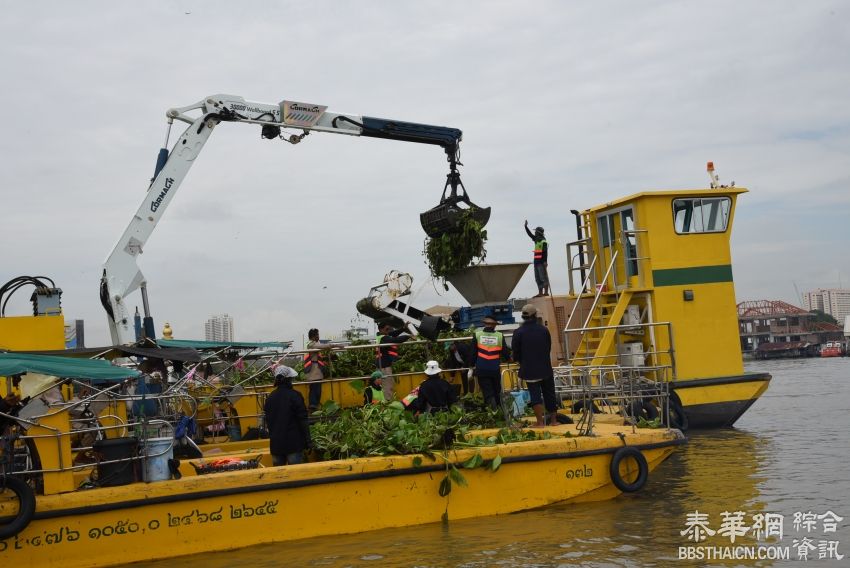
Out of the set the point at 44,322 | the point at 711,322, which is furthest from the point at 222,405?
the point at 711,322

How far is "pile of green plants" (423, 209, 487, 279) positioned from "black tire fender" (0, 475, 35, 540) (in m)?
10.5

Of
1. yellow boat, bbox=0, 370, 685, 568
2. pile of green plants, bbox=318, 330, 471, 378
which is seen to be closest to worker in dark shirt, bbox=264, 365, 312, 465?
yellow boat, bbox=0, 370, 685, 568

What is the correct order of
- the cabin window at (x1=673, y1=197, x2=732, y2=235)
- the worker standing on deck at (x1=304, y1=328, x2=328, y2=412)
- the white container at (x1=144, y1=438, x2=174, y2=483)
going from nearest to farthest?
the white container at (x1=144, y1=438, x2=174, y2=483) < the worker standing on deck at (x1=304, y1=328, x2=328, y2=412) < the cabin window at (x1=673, y1=197, x2=732, y2=235)

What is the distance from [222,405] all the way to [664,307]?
848cm

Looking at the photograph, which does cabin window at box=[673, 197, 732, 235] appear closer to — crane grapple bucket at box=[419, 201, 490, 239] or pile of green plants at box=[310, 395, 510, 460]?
crane grapple bucket at box=[419, 201, 490, 239]

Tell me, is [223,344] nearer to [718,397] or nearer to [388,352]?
[388,352]

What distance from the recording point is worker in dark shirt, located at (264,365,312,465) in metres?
10.1

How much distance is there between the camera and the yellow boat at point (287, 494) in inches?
326

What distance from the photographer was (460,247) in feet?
56.9

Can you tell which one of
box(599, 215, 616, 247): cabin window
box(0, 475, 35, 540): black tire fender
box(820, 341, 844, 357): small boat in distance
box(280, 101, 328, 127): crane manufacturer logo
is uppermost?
box(280, 101, 328, 127): crane manufacturer logo

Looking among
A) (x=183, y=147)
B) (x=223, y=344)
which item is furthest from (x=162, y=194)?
(x=223, y=344)

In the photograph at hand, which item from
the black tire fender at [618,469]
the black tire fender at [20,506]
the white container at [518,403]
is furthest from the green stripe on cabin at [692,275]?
the black tire fender at [20,506]

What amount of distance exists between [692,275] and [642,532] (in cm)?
903

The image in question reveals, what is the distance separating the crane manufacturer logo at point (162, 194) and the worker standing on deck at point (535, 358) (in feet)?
21.5
